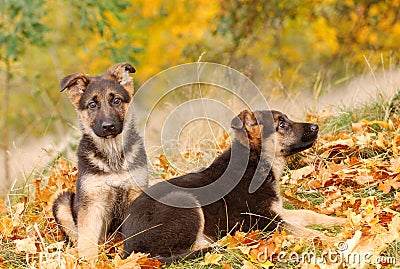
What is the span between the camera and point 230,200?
545 centimetres

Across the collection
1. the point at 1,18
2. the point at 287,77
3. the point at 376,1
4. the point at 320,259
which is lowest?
the point at 320,259

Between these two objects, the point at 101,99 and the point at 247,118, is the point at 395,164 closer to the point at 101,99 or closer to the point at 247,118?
the point at 247,118

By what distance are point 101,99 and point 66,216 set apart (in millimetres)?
1183

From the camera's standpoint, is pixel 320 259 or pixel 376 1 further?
pixel 376 1

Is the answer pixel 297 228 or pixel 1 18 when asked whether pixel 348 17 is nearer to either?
pixel 1 18

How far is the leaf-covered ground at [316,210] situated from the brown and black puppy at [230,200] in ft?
0.71

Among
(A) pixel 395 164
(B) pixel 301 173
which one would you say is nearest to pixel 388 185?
(A) pixel 395 164

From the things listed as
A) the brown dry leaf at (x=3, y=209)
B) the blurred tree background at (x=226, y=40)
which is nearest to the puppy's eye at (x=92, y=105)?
the brown dry leaf at (x=3, y=209)

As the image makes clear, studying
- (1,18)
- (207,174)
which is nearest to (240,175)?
(207,174)

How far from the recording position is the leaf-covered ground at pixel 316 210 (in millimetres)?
Answer: 4551

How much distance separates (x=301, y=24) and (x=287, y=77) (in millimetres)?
1603

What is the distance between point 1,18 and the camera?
10.5 metres

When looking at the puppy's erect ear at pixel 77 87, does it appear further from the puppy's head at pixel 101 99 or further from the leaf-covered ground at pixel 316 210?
the leaf-covered ground at pixel 316 210

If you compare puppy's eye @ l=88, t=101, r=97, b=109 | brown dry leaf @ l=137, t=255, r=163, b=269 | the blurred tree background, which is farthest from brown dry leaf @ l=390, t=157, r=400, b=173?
the blurred tree background
